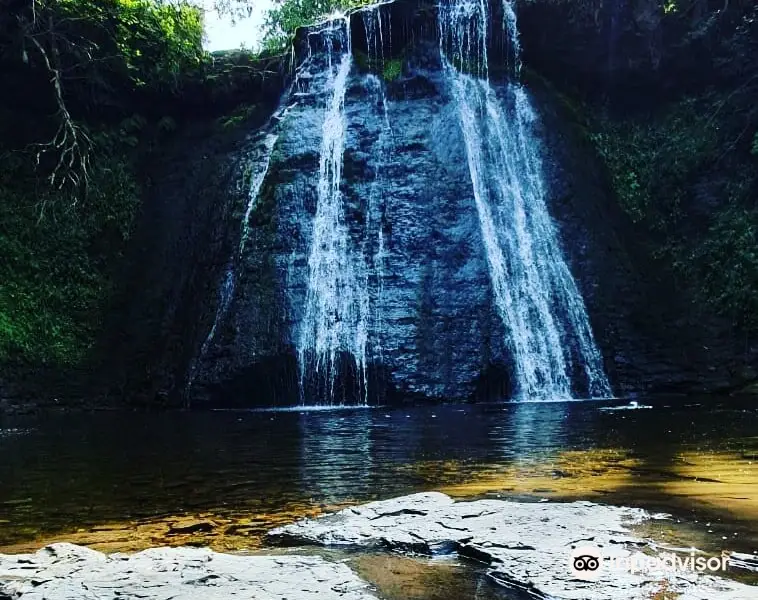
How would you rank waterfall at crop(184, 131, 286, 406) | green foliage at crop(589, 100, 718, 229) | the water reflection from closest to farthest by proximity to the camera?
the water reflection
waterfall at crop(184, 131, 286, 406)
green foliage at crop(589, 100, 718, 229)

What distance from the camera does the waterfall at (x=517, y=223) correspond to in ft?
43.3

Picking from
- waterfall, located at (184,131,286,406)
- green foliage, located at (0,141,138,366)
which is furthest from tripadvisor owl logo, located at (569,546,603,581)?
green foliage, located at (0,141,138,366)

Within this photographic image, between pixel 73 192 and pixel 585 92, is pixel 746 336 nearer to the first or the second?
pixel 585 92

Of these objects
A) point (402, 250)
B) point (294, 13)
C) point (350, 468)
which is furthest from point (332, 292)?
point (294, 13)

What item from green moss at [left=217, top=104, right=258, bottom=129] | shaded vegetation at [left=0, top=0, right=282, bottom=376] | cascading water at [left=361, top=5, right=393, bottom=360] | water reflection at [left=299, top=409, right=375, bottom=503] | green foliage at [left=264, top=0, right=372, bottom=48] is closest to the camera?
water reflection at [left=299, top=409, right=375, bottom=503]

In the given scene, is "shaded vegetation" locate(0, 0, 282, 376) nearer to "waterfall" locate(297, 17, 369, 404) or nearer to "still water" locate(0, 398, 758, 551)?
"waterfall" locate(297, 17, 369, 404)

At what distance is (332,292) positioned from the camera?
1449cm

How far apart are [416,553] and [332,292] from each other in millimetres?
11697

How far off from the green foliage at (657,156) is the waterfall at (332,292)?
25.0 feet

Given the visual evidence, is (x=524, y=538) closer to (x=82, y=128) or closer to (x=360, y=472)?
(x=360, y=472)

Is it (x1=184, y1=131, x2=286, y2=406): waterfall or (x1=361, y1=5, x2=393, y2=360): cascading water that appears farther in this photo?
(x1=361, y1=5, x2=393, y2=360): cascading water

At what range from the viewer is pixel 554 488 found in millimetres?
4262

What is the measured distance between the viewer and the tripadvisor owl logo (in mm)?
2402

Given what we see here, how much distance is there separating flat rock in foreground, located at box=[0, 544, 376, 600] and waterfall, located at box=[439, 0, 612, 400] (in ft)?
34.7
